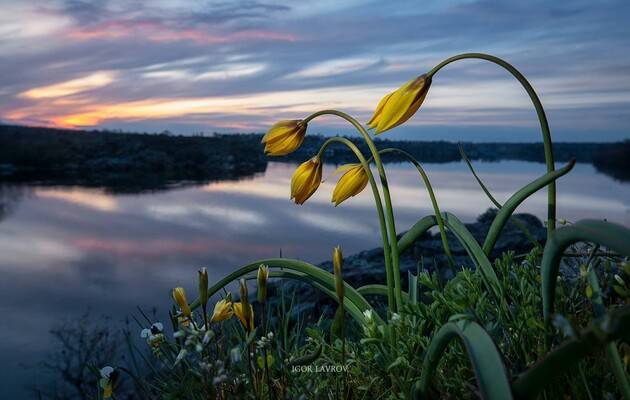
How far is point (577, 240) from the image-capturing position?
1.27m

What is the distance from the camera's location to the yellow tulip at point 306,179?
2135mm

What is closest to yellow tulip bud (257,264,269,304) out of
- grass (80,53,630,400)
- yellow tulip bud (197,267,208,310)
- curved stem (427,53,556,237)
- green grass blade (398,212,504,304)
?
grass (80,53,630,400)

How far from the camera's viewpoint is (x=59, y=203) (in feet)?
105

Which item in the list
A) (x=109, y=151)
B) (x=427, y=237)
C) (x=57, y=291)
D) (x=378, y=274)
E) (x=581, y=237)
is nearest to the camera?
(x=581, y=237)

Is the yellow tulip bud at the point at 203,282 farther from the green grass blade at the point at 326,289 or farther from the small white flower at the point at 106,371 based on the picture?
the green grass blade at the point at 326,289

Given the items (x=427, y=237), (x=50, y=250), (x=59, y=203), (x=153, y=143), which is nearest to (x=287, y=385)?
(x=427, y=237)

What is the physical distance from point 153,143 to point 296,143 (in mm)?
30087

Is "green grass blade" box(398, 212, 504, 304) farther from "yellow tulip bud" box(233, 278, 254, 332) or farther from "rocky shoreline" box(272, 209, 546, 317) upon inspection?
"rocky shoreline" box(272, 209, 546, 317)

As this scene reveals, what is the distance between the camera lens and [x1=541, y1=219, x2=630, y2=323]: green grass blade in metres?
1.13

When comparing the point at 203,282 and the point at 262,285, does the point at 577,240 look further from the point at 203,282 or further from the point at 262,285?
the point at 203,282

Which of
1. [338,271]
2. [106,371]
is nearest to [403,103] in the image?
[338,271]

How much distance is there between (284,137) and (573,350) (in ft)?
4.46

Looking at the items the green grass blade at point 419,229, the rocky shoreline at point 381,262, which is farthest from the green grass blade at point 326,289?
the rocky shoreline at point 381,262

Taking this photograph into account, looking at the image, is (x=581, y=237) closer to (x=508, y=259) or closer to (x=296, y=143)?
(x=508, y=259)
